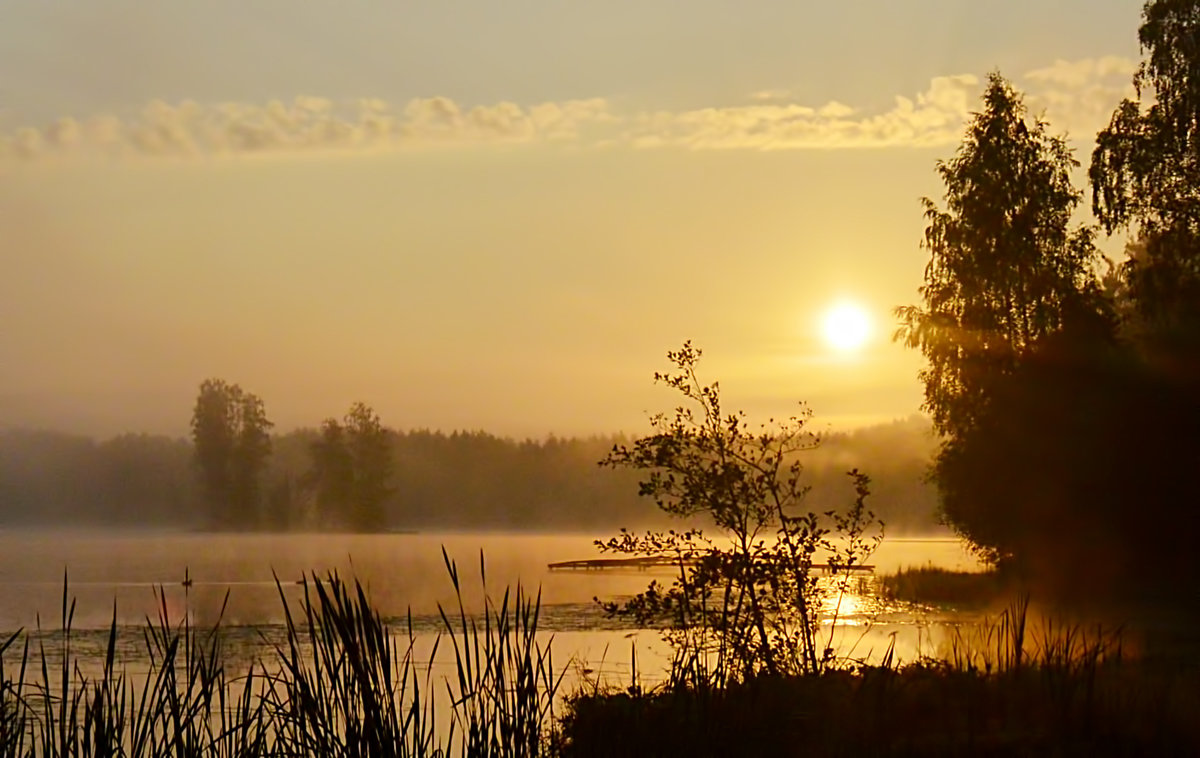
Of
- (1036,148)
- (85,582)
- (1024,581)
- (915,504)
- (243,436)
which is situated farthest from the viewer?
(915,504)

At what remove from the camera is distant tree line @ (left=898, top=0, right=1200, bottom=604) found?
78.0 ft

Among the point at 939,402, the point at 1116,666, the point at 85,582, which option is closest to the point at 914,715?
the point at 1116,666

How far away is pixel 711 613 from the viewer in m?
12.1

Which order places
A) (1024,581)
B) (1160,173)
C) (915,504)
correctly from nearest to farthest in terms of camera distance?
(1160,173) → (1024,581) → (915,504)

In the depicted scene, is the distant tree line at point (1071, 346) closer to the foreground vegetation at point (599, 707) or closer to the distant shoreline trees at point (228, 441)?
the foreground vegetation at point (599, 707)

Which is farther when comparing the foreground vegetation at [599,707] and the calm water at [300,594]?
the calm water at [300,594]

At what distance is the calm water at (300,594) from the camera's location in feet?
76.4

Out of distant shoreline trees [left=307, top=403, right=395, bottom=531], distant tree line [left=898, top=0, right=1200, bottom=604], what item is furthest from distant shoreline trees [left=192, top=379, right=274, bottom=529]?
distant tree line [left=898, top=0, right=1200, bottom=604]

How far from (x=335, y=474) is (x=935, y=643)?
83.3 metres

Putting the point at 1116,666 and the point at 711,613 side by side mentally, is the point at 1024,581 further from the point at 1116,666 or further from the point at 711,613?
the point at 711,613

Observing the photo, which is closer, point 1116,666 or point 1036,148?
point 1116,666

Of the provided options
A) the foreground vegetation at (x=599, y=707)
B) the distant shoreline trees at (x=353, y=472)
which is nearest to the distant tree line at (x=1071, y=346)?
the foreground vegetation at (x=599, y=707)

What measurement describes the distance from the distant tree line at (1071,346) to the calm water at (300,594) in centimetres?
307

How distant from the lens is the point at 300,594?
144 ft
